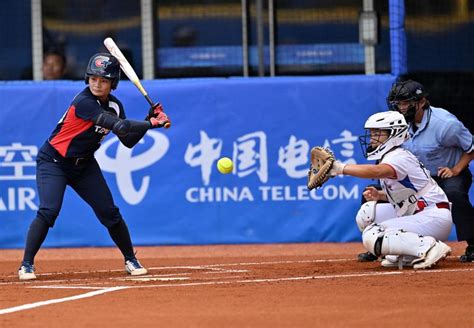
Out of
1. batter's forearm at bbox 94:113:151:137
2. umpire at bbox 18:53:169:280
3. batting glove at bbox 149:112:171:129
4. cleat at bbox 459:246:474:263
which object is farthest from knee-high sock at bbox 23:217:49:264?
cleat at bbox 459:246:474:263

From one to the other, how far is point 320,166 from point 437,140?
1.67m

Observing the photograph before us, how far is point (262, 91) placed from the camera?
454 inches

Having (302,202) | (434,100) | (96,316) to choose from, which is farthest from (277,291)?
(434,100)

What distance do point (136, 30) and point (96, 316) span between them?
920 centimetres

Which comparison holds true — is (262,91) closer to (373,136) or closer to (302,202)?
(302,202)

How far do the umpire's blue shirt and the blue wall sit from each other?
6.43ft

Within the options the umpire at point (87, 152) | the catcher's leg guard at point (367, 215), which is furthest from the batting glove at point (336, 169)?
the umpire at point (87, 152)

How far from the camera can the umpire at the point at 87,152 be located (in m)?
8.34

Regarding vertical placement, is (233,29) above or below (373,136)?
above

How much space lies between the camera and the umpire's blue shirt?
944 cm

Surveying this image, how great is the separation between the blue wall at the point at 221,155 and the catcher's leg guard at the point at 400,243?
9.65 ft

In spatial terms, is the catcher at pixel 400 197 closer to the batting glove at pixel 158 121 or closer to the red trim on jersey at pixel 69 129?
the batting glove at pixel 158 121

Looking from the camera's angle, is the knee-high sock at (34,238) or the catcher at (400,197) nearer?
the catcher at (400,197)

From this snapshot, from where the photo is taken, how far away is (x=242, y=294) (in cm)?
697
